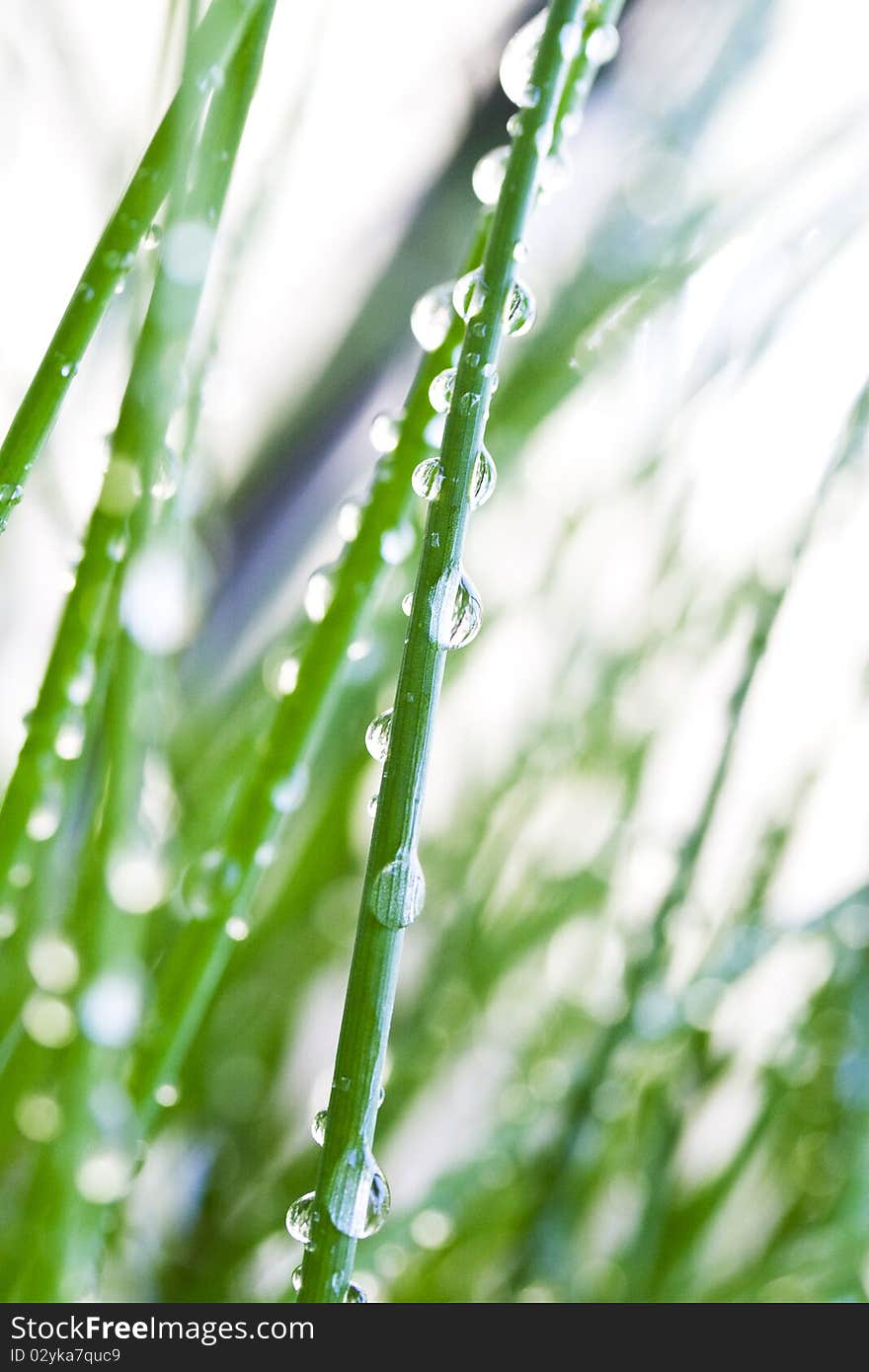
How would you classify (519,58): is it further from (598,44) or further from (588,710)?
(588,710)

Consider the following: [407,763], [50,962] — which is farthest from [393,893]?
[50,962]

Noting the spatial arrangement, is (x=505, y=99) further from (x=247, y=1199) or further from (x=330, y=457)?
(x=247, y=1199)

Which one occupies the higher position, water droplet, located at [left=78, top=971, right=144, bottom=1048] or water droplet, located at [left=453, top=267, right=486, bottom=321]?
water droplet, located at [left=453, top=267, right=486, bottom=321]

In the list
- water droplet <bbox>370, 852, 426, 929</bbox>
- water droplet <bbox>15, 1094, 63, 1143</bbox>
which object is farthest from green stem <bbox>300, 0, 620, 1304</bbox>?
water droplet <bbox>15, 1094, 63, 1143</bbox>

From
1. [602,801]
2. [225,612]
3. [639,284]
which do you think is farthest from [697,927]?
[225,612]

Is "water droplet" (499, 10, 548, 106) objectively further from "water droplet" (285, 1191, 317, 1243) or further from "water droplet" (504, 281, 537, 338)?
"water droplet" (285, 1191, 317, 1243)

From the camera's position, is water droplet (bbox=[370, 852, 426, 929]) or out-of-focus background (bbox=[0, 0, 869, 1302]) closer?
water droplet (bbox=[370, 852, 426, 929])

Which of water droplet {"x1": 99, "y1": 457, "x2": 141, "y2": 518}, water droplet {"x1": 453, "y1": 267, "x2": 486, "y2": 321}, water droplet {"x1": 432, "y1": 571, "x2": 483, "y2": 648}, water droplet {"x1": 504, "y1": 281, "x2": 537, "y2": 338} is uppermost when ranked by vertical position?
water droplet {"x1": 504, "y1": 281, "x2": 537, "y2": 338}
